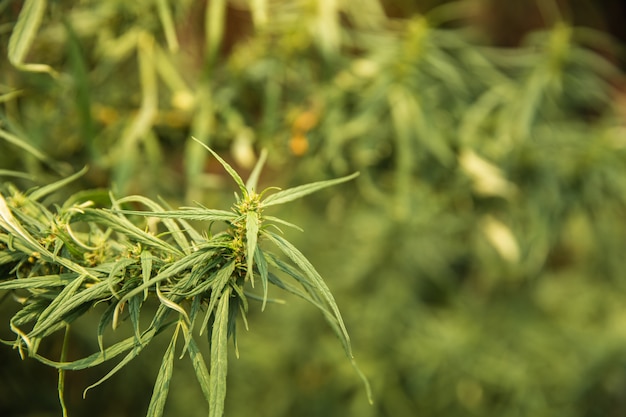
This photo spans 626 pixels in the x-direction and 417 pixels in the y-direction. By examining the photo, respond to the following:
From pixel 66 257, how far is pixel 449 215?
64cm

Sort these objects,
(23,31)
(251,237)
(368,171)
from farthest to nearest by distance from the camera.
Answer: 1. (368,171)
2. (23,31)
3. (251,237)

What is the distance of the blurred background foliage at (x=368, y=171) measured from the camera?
635 millimetres

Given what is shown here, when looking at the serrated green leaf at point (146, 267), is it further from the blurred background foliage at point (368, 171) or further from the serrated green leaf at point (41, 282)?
the blurred background foliage at point (368, 171)

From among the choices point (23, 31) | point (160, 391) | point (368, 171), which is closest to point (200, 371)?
point (160, 391)

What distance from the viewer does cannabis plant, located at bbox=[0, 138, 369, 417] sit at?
0.28 m

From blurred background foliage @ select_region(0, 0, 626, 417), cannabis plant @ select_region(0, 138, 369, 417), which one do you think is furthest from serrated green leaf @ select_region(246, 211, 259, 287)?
blurred background foliage @ select_region(0, 0, 626, 417)

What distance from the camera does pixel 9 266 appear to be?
339 mm

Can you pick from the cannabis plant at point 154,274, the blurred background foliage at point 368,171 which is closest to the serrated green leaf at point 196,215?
the cannabis plant at point 154,274

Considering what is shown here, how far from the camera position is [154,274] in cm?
31

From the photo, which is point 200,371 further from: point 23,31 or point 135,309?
point 23,31

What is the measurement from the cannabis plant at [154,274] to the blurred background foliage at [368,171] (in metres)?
0.12

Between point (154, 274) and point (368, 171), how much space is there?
429 mm

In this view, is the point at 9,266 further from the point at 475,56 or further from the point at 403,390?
the point at 403,390

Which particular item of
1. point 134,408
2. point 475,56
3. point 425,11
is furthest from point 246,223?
point 425,11
